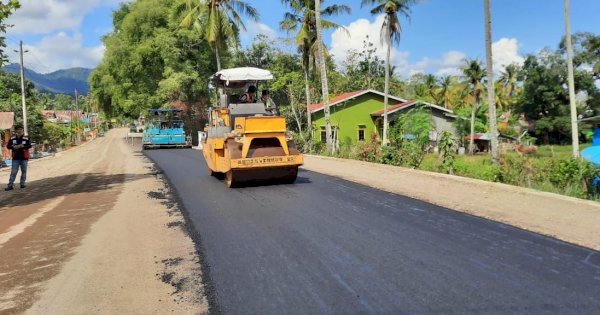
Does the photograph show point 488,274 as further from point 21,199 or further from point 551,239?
point 21,199

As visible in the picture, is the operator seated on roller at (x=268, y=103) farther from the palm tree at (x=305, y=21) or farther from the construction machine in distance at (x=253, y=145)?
the palm tree at (x=305, y=21)

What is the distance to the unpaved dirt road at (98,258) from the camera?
4.30m

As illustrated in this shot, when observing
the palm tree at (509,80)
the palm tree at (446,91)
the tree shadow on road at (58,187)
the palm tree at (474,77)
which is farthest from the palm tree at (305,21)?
the palm tree at (509,80)

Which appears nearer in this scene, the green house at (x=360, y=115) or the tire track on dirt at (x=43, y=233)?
the tire track on dirt at (x=43, y=233)

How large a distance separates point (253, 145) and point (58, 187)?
6.36 m

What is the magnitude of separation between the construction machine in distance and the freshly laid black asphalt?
235 cm

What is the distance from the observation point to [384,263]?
507 centimetres

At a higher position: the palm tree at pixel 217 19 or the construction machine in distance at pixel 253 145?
the palm tree at pixel 217 19

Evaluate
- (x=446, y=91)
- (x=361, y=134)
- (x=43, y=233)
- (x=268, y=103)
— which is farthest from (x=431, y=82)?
(x=43, y=233)

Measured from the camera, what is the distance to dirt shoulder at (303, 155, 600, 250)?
6.54 metres

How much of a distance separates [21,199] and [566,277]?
37.5 ft

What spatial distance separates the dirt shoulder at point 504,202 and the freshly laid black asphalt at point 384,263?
0.49m

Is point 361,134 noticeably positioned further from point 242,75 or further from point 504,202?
A: point 504,202

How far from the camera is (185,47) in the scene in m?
40.3
